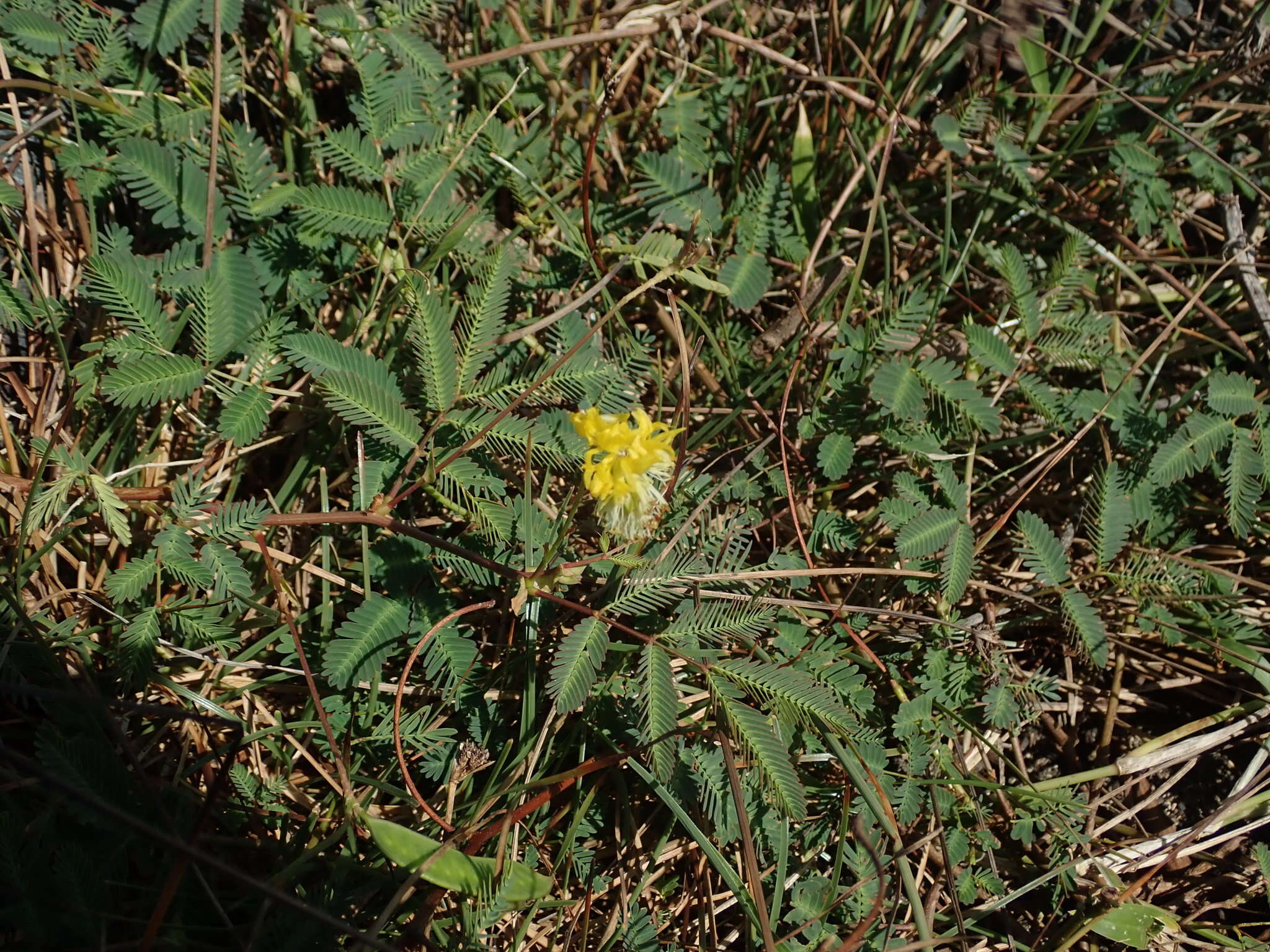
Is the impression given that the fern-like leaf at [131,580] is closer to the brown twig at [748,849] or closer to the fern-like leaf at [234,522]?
the fern-like leaf at [234,522]

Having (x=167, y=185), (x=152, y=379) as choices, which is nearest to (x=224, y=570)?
(x=152, y=379)

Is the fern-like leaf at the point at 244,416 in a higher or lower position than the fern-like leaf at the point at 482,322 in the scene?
lower

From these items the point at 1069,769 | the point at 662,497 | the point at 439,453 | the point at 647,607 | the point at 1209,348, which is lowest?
the point at 1069,769

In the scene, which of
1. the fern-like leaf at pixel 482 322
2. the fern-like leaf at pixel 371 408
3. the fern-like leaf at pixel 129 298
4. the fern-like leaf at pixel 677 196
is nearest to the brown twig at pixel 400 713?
the fern-like leaf at pixel 371 408

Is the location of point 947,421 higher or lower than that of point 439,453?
higher

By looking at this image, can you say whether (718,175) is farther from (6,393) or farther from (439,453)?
(6,393)

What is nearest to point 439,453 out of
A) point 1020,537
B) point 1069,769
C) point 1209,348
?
point 1020,537
